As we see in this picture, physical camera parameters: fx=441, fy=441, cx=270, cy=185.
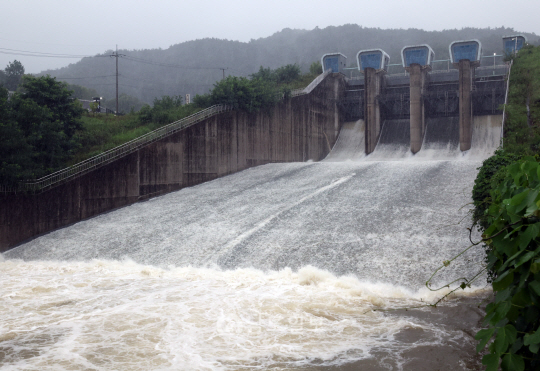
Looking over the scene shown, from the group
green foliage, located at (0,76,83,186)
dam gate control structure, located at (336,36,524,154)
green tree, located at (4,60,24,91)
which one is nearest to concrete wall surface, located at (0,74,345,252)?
green foliage, located at (0,76,83,186)

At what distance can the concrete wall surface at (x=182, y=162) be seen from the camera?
704 inches

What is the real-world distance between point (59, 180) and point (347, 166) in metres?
13.8

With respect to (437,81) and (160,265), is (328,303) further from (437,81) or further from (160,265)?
(437,81)

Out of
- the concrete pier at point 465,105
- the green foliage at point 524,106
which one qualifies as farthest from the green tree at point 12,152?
the concrete pier at point 465,105

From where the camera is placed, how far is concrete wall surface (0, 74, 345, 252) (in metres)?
17.9

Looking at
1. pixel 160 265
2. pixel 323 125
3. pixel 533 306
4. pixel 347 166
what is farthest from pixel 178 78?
pixel 533 306

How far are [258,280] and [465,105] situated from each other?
25.4 m

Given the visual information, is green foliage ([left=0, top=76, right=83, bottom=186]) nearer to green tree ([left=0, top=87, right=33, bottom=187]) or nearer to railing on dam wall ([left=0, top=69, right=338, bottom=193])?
green tree ([left=0, top=87, right=33, bottom=187])

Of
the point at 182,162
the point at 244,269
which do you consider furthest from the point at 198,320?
the point at 182,162

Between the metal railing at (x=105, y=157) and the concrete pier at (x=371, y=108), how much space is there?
→ 14.4 metres

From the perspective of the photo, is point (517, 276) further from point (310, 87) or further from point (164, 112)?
point (310, 87)

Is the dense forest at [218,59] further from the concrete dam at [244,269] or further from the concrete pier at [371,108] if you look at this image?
the concrete dam at [244,269]

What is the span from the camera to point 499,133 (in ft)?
102

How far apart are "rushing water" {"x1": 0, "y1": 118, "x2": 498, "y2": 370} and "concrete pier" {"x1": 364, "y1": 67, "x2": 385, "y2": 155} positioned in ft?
42.3
